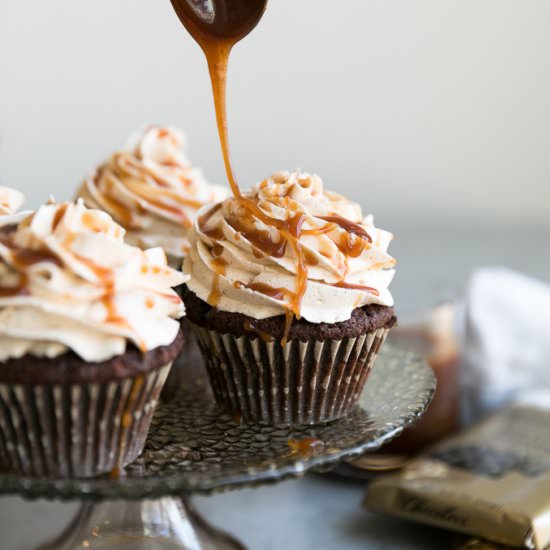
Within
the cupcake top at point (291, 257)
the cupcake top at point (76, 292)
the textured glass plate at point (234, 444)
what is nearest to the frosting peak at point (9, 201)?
the cupcake top at point (76, 292)

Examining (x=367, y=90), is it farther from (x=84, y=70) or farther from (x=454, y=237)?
(x=84, y=70)

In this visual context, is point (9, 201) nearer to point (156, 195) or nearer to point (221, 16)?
point (156, 195)

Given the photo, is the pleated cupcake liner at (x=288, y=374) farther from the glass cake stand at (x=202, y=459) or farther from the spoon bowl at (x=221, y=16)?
the spoon bowl at (x=221, y=16)

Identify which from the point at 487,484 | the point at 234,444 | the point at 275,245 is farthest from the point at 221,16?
the point at 487,484

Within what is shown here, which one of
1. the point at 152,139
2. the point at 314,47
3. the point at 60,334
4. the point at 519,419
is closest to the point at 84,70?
the point at 314,47

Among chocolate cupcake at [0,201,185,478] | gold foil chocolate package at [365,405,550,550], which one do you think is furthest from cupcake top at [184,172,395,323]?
gold foil chocolate package at [365,405,550,550]

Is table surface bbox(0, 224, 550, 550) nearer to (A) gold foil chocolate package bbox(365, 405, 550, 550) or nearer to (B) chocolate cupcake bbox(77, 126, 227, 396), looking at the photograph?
(A) gold foil chocolate package bbox(365, 405, 550, 550)

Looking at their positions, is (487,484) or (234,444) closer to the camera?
(234,444)
